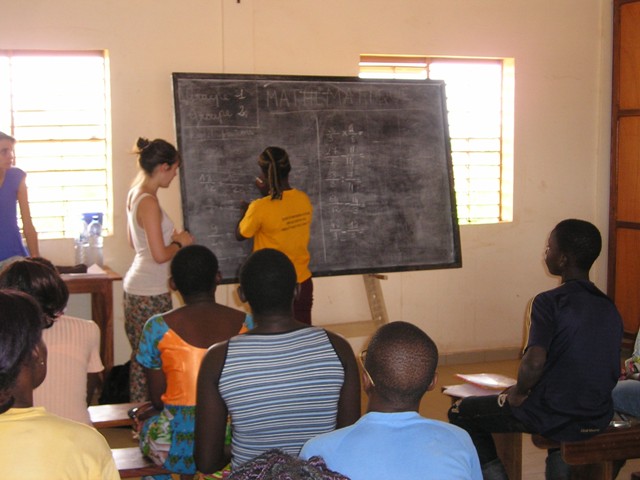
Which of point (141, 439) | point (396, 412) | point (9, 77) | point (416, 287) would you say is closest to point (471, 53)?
point (416, 287)

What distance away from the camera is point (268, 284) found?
248cm

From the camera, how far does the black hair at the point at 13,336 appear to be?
64.6 inches

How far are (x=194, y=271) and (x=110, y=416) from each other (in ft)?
2.44

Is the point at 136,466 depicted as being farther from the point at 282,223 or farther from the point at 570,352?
the point at 282,223

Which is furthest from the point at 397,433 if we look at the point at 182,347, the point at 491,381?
the point at 491,381

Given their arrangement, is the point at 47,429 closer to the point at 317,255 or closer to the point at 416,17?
the point at 317,255

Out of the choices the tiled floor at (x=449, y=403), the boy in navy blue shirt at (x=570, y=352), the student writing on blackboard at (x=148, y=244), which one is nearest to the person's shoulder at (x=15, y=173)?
the student writing on blackboard at (x=148, y=244)

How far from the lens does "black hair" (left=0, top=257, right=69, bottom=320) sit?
2477mm

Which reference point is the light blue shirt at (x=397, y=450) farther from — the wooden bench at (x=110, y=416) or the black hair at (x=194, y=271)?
the wooden bench at (x=110, y=416)

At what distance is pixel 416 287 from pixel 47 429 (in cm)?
461

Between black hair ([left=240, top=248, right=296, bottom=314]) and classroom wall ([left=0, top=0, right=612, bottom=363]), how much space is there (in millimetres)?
2902

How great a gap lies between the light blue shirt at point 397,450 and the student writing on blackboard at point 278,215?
2644 millimetres

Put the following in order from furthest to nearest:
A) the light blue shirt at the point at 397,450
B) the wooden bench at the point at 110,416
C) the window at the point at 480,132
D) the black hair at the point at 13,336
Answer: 1. the window at the point at 480,132
2. the wooden bench at the point at 110,416
3. the light blue shirt at the point at 397,450
4. the black hair at the point at 13,336

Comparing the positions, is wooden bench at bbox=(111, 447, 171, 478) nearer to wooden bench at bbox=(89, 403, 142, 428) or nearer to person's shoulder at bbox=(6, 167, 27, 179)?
wooden bench at bbox=(89, 403, 142, 428)
